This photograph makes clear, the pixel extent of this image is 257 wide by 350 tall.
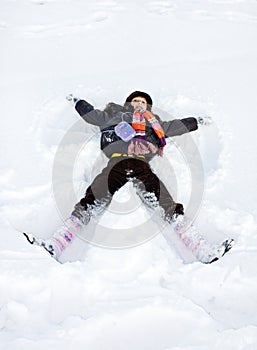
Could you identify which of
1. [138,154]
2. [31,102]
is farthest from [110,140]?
[31,102]

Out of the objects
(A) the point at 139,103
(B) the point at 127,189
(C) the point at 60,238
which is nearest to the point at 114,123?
(A) the point at 139,103

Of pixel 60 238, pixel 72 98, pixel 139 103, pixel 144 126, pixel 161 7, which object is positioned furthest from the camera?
pixel 161 7

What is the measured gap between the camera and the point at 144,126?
121 inches

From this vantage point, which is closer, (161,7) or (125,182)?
(125,182)

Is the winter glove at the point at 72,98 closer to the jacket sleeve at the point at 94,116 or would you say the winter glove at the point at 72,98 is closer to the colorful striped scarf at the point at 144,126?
the jacket sleeve at the point at 94,116

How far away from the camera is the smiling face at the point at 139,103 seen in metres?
3.26

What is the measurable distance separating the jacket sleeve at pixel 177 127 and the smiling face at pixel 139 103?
0.22m

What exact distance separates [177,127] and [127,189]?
29.2 inches

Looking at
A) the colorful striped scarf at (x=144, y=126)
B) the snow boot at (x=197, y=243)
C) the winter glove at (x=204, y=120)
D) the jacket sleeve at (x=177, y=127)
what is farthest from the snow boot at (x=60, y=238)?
the winter glove at (x=204, y=120)

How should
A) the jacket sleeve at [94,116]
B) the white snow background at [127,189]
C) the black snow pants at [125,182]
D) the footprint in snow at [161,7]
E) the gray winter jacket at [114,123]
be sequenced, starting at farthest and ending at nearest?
the footprint in snow at [161,7], the jacket sleeve at [94,116], the gray winter jacket at [114,123], the black snow pants at [125,182], the white snow background at [127,189]

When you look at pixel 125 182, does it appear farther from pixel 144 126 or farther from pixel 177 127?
pixel 177 127

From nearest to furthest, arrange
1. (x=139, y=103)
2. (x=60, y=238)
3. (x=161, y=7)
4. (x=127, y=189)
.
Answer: (x=60, y=238) → (x=127, y=189) → (x=139, y=103) → (x=161, y=7)

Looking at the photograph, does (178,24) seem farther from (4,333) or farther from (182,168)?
(4,333)

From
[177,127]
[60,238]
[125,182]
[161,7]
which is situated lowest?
[60,238]
